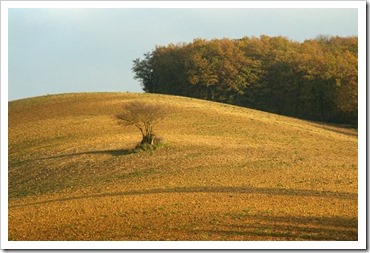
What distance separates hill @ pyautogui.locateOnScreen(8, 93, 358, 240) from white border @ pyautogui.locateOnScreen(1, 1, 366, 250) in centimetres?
93

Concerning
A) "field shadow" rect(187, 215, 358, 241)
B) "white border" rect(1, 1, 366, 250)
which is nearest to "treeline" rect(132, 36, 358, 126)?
"field shadow" rect(187, 215, 358, 241)

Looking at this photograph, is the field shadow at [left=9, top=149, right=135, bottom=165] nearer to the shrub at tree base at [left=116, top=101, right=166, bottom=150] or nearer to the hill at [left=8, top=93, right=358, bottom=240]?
the hill at [left=8, top=93, right=358, bottom=240]

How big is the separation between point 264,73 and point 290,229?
2822 inches

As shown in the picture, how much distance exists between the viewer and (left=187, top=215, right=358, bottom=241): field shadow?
17609mm

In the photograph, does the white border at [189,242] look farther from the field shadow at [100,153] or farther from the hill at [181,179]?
the field shadow at [100,153]

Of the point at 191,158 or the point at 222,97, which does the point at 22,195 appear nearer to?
the point at 191,158

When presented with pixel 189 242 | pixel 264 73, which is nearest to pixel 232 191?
pixel 189 242

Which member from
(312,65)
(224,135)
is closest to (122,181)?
(224,135)

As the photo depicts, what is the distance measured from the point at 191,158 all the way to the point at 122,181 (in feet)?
19.6

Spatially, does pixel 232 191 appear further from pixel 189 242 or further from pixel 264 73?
pixel 264 73

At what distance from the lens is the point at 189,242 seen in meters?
16.8

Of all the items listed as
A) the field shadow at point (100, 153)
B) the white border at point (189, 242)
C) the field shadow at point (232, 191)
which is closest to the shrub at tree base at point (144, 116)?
the field shadow at point (100, 153)

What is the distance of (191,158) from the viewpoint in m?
37.6

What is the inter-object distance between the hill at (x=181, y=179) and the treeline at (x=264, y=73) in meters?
22.9
